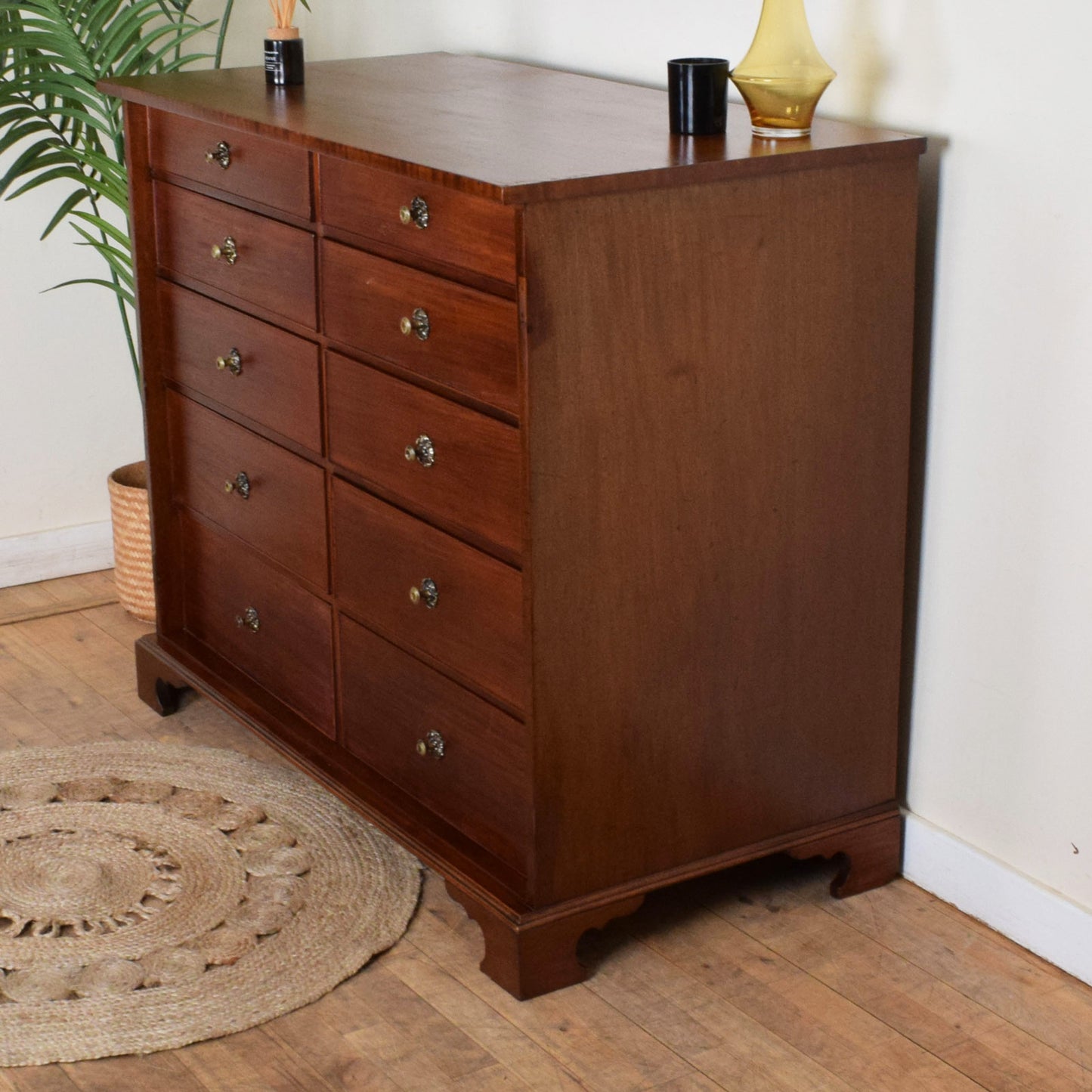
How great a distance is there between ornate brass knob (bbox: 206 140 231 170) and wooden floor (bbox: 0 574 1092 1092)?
1.05m

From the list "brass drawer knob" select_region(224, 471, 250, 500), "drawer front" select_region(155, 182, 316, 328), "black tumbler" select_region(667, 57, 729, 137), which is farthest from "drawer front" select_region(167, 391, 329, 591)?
"black tumbler" select_region(667, 57, 729, 137)

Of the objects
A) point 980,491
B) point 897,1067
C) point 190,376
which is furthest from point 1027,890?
point 190,376

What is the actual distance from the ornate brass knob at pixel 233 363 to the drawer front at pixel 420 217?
375 millimetres

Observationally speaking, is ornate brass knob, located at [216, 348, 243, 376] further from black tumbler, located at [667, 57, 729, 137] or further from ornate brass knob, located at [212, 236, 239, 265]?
black tumbler, located at [667, 57, 729, 137]

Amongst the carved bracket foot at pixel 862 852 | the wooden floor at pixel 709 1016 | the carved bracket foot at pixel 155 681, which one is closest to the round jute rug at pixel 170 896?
the wooden floor at pixel 709 1016

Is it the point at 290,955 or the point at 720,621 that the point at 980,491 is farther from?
the point at 290,955

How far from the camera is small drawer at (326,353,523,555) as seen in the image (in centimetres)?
188

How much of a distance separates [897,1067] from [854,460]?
72 cm

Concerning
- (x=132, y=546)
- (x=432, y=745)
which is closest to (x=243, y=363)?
(x=432, y=745)

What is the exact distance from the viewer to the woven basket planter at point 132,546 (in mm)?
3168

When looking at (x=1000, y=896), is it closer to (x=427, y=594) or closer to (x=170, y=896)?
(x=427, y=594)

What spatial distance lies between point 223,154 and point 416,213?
541 millimetres

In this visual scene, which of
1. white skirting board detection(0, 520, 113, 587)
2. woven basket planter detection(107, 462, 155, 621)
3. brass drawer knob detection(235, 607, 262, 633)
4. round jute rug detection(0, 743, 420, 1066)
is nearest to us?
round jute rug detection(0, 743, 420, 1066)

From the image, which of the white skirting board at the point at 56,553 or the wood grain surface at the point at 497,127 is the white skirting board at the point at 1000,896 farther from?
the white skirting board at the point at 56,553
